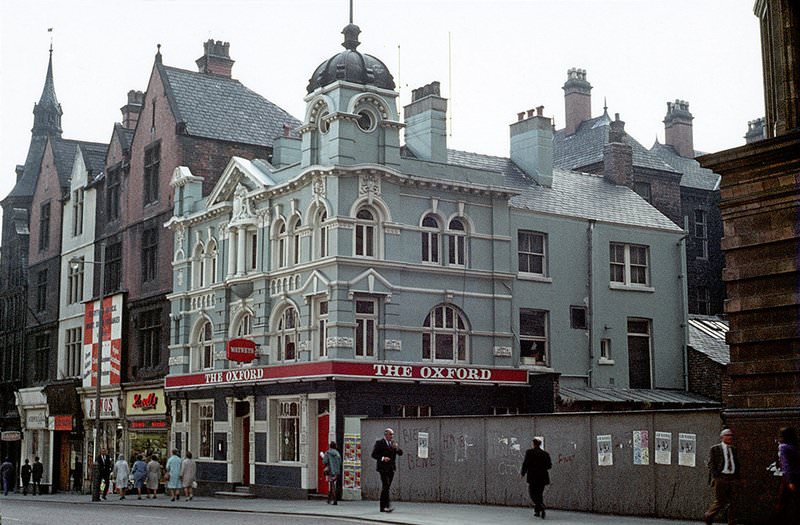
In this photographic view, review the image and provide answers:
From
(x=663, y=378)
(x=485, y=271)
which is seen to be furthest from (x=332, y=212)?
(x=663, y=378)

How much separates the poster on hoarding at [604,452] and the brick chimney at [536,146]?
17.9m

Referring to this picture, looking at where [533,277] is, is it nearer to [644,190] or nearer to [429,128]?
[429,128]

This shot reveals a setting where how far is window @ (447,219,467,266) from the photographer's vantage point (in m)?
36.2

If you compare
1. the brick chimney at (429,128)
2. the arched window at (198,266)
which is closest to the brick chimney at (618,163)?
the brick chimney at (429,128)

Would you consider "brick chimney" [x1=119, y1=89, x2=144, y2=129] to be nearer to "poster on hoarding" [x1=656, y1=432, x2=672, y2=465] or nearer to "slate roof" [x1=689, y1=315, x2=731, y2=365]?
"slate roof" [x1=689, y1=315, x2=731, y2=365]

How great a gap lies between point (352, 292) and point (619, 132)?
17.9m

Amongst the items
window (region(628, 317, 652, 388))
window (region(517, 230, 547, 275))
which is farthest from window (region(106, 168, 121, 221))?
window (region(628, 317, 652, 388))

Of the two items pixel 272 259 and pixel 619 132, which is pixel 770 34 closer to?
pixel 272 259

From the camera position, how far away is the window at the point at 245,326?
37.9m

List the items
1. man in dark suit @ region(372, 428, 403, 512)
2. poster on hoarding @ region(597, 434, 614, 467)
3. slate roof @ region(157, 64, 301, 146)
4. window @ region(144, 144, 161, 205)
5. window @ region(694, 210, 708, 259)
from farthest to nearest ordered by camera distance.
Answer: window @ region(694, 210, 708, 259) → window @ region(144, 144, 161, 205) → slate roof @ region(157, 64, 301, 146) → man in dark suit @ region(372, 428, 403, 512) → poster on hoarding @ region(597, 434, 614, 467)

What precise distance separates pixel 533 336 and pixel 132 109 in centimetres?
2659

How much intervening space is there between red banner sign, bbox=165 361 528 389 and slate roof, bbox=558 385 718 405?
1760mm

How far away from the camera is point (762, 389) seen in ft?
60.1

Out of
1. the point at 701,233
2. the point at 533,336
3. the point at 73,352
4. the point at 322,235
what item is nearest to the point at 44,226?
the point at 73,352
